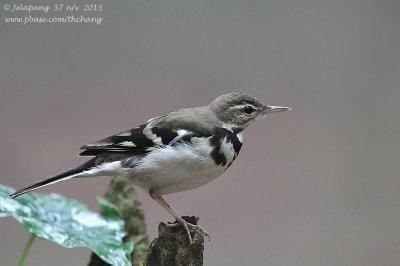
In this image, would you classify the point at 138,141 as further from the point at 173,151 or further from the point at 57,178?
the point at 57,178

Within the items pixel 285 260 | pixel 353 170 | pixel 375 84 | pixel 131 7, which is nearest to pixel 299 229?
pixel 285 260

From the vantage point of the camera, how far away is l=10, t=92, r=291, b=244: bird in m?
3.07

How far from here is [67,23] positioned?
839 cm

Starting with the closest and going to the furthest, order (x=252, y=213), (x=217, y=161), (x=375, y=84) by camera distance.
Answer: (x=217, y=161) → (x=252, y=213) → (x=375, y=84)

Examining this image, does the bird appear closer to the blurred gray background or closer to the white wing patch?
the white wing patch

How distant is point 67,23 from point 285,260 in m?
4.86

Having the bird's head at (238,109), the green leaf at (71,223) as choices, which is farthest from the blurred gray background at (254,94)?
the bird's head at (238,109)

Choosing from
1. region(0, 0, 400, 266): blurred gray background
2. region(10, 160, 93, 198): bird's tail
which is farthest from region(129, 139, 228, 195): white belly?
region(0, 0, 400, 266): blurred gray background

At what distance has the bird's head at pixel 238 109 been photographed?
3.35m

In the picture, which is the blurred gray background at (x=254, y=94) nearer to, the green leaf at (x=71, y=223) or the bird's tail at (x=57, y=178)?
the green leaf at (x=71, y=223)

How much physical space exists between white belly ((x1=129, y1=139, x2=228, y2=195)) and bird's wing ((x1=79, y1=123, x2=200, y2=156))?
2.3 inches

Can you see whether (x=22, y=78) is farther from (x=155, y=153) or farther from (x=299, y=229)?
(x=155, y=153)

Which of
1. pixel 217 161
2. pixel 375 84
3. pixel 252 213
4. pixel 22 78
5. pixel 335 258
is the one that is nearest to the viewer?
pixel 217 161

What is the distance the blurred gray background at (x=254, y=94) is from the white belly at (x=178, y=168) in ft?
11.9
